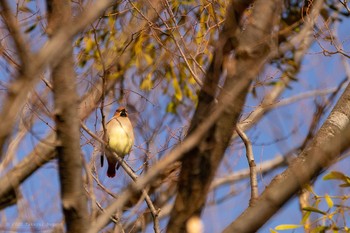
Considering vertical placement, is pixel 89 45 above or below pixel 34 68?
above

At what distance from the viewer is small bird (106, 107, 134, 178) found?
4738 millimetres

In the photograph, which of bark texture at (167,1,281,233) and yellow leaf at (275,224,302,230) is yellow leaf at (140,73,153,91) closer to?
yellow leaf at (275,224,302,230)

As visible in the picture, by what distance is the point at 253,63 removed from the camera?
5.62 feet

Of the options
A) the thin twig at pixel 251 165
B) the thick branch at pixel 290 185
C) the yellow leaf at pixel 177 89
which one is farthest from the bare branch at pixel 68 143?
the yellow leaf at pixel 177 89

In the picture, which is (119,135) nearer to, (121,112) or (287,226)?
(121,112)

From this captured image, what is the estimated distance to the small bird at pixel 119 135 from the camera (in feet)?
15.5

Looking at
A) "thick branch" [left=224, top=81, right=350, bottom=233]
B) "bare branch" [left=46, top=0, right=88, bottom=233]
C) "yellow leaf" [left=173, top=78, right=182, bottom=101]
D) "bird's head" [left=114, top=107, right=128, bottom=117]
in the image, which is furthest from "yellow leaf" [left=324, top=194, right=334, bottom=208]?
"yellow leaf" [left=173, top=78, right=182, bottom=101]

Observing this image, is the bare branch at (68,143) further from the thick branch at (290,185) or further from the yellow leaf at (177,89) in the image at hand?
the yellow leaf at (177,89)

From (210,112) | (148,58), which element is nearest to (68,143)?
(210,112)

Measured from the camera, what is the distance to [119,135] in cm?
523

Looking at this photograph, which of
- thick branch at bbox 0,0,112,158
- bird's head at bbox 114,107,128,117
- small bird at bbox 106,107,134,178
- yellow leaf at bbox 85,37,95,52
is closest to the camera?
thick branch at bbox 0,0,112,158

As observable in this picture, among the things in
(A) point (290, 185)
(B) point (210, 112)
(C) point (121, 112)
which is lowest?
(A) point (290, 185)

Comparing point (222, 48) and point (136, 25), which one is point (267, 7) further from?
point (136, 25)

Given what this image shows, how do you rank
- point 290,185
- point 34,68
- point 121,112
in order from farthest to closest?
point 121,112, point 290,185, point 34,68
